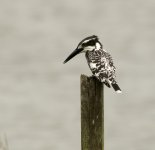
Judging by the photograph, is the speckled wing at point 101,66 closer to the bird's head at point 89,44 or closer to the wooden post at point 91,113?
the bird's head at point 89,44

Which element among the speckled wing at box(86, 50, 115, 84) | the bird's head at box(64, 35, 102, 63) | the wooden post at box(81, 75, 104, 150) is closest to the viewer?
the wooden post at box(81, 75, 104, 150)

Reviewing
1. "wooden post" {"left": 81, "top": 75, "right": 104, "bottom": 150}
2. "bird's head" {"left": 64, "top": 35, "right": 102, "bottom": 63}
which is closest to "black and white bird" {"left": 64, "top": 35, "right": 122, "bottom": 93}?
"bird's head" {"left": 64, "top": 35, "right": 102, "bottom": 63}

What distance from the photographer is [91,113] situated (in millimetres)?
8461

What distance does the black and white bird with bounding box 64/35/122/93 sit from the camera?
30.1ft

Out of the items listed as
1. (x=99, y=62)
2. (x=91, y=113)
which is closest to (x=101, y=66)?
(x=99, y=62)

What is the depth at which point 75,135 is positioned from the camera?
14773mm

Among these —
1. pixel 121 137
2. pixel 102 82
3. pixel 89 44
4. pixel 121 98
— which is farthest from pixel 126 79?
pixel 102 82

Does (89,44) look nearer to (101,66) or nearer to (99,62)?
(99,62)

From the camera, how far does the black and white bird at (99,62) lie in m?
9.16

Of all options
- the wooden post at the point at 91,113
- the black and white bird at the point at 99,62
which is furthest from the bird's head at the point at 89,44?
the wooden post at the point at 91,113

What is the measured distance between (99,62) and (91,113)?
1273 millimetres

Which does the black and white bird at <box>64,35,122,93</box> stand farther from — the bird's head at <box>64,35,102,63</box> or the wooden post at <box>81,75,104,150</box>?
the wooden post at <box>81,75,104,150</box>

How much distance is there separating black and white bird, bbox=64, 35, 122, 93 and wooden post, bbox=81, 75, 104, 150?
0.34 metres

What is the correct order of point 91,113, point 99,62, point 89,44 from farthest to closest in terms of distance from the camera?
point 89,44 < point 99,62 < point 91,113
